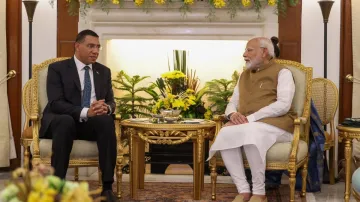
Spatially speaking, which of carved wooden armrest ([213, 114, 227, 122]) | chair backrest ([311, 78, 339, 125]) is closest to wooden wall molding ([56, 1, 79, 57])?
carved wooden armrest ([213, 114, 227, 122])

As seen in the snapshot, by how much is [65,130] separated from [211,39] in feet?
7.51

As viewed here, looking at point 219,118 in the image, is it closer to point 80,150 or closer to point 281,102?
point 281,102

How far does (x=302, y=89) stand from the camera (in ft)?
17.8

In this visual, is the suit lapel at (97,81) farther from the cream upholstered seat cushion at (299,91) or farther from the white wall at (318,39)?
the white wall at (318,39)

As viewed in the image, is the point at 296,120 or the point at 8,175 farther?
the point at 8,175

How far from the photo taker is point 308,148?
5637mm

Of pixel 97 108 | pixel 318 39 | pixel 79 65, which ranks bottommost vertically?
pixel 97 108

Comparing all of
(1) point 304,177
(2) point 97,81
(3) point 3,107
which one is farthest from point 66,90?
(1) point 304,177

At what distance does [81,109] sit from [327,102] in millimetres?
2510

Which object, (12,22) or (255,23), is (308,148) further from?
(12,22)

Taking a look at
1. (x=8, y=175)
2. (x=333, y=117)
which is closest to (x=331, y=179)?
(x=333, y=117)

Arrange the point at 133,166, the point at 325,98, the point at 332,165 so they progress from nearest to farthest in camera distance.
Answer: the point at 133,166, the point at 332,165, the point at 325,98

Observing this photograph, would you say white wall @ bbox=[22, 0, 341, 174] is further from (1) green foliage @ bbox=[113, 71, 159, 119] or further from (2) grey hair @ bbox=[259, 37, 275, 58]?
(2) grey hair @ bbox=[259, 37, 275, 58]

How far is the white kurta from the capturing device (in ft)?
16.2
